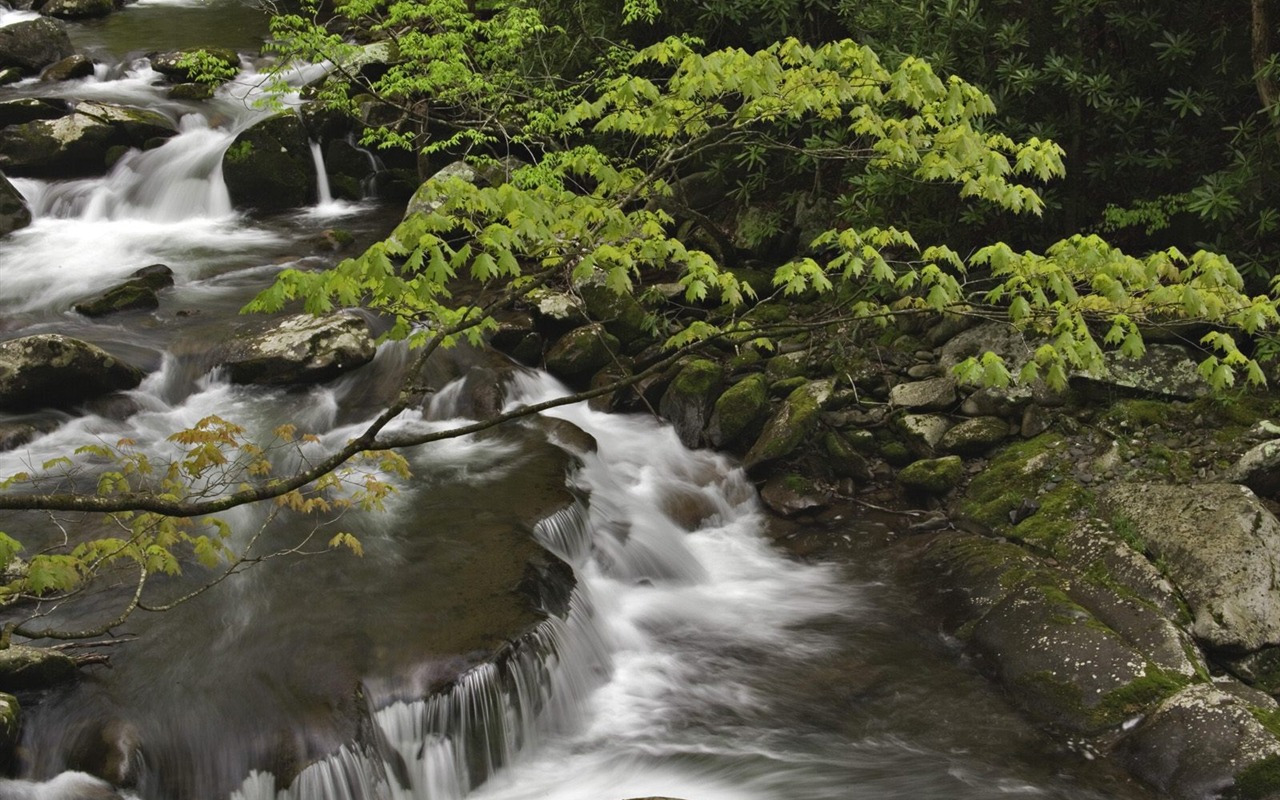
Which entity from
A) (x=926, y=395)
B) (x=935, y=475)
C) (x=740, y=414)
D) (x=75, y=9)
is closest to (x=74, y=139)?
(x=75, y=9)

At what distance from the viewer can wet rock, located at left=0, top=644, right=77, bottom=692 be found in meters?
4.91

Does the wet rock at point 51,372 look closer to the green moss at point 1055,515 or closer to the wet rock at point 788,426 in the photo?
the wet rock at point 788,426

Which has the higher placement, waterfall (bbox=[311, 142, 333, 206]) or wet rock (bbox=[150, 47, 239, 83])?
wet rock (bbox=[150, 47, 239, 83])

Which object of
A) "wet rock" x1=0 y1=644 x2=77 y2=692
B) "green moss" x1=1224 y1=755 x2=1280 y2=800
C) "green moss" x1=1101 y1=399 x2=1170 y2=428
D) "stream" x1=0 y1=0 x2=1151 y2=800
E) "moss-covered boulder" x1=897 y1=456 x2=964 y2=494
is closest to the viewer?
"green moss" x1=1224 y1=755 x2=1280 y2=800

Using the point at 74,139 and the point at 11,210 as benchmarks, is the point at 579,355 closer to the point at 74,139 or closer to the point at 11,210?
the point at 11,210

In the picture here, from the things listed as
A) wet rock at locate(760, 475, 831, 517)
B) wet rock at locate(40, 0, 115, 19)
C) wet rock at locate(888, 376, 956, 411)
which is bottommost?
wet rock at locate(760, 475, 831, 517)

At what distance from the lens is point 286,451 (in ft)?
26.4

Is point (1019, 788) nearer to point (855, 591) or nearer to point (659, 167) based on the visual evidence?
point (855, 591)

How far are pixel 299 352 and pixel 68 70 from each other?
11.2 meters

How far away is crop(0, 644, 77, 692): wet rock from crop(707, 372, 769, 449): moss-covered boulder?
577 cm

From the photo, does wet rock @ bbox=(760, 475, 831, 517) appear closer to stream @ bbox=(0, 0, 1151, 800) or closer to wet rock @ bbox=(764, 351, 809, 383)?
stream @ bbox=(0, 0, 1151, 800)

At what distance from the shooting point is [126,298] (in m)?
10.5

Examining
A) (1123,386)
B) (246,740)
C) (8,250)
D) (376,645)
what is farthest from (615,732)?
(8,250)

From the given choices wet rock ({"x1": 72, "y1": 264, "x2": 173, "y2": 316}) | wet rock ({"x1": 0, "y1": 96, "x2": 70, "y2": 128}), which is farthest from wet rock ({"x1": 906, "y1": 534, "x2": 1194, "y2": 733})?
wet rock ({"x1": 0, "y1": 96, "x2": 70, "y2": 128})
